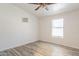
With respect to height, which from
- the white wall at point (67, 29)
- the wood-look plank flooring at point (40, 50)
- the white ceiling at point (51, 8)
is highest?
the white ceiling at point (51, 8)

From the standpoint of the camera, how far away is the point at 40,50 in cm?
151

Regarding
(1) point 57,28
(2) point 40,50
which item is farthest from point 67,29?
(2) point 40,50

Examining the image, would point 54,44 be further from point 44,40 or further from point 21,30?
point 21,30

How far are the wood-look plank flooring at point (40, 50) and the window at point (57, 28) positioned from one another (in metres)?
0.19

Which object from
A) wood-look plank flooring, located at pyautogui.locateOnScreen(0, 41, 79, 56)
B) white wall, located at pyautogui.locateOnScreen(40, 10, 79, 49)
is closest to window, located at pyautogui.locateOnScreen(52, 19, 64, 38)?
white wall, located at pyautogui.locateOnScreen(40, 10, 79, 49)

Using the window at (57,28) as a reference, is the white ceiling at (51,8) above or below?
above

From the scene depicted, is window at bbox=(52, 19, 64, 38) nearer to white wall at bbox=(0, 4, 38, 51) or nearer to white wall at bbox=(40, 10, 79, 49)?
white wall at bbox=(40, 10, 79, 49)

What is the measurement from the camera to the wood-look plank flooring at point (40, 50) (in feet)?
4.76

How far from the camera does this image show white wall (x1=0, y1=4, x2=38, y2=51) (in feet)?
4.78

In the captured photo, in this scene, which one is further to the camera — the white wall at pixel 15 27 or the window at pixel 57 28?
the window at pixel 57 28

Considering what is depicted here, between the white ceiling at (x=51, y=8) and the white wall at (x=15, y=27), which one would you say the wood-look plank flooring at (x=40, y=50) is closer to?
the white wall at (x=15, y=27)

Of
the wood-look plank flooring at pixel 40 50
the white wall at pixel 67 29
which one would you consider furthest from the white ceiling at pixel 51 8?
the wood-look plank flooring at pixel 40 50

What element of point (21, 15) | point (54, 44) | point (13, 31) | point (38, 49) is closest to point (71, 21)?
point (54, 44)

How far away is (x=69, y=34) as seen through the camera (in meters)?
1.62
